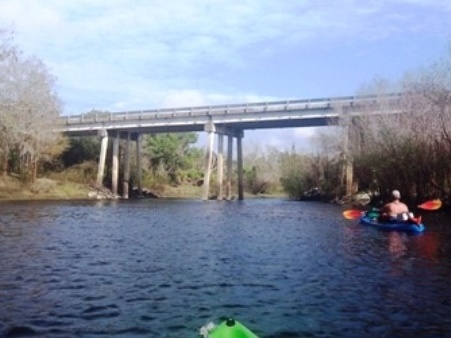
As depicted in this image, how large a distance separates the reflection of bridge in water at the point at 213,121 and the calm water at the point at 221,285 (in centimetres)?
4271

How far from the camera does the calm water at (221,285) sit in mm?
10164

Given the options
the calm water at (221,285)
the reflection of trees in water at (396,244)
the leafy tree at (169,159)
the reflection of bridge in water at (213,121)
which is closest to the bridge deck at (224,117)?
the reflection of bridge in water at (213,121)

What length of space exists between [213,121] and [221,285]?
6751 centimetres

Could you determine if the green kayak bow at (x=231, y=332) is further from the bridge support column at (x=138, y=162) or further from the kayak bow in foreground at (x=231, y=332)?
the bridge support column at (x=138, y=162)

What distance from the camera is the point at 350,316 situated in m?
10.8

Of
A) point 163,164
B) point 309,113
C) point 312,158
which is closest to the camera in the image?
point 309,113

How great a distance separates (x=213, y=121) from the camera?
80562 mm

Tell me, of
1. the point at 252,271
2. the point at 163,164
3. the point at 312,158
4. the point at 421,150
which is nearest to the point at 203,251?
the point at 252,271

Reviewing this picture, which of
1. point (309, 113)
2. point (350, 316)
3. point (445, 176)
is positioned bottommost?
point (350, 316)

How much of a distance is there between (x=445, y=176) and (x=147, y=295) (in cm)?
3898

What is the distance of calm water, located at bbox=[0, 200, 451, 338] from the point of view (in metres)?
10.2

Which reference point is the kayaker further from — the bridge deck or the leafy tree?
the leafy tree

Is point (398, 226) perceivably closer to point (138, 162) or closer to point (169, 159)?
point (138, 162)

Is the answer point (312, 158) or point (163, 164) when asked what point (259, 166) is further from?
point (312, 158)
